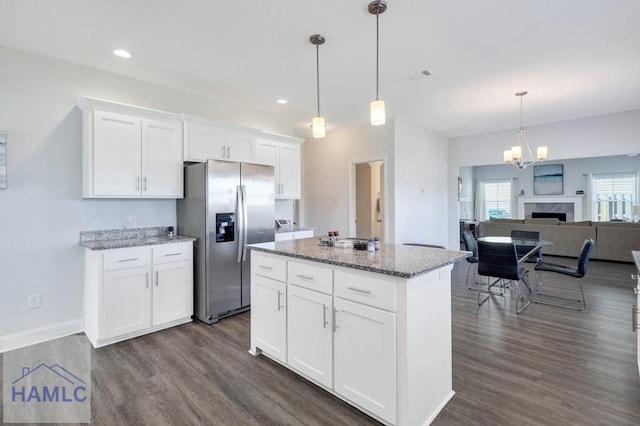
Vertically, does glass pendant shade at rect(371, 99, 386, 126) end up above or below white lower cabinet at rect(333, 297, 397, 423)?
above

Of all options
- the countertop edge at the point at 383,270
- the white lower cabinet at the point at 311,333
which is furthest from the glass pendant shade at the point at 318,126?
the white lower cabinet at the point at 311,333

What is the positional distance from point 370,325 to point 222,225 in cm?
229

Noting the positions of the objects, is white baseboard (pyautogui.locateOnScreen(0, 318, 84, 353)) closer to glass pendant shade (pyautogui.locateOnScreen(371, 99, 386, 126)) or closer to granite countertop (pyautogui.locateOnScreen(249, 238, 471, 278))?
granite countertop (pyautogui.locateOnScreen(249, 238, 471, 278))

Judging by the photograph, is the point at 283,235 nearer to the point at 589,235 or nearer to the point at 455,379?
the point at 455,379

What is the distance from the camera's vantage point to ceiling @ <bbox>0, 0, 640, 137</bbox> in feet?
7.91

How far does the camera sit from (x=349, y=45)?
2.94m

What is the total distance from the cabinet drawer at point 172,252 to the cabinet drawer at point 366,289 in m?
2.14

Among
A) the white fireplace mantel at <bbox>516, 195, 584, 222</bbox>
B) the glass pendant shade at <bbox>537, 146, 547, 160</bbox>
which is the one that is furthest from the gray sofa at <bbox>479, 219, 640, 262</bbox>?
the glass pendant shade at <bbox>537, 146, 547, 160</bbox>

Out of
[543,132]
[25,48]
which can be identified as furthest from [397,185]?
[25,48]

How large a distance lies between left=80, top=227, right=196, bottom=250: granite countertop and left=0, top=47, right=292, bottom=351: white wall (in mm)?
82

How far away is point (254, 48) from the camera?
3006mm

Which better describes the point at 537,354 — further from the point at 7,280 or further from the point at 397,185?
the point at 7,280

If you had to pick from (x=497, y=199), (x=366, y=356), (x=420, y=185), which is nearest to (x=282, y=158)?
(x=420, y=185)

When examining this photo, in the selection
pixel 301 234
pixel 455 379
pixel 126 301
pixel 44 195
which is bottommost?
pixel 455 379
